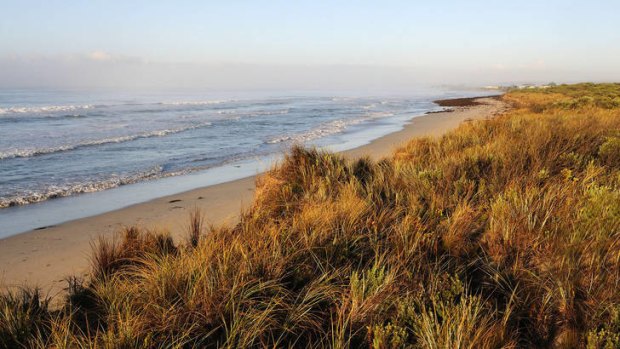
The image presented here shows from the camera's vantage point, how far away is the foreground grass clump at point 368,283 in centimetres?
273

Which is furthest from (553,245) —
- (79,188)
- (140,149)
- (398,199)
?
(140,149)

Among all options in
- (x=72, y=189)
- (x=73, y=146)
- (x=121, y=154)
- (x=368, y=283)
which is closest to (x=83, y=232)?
(x=72, y=189)

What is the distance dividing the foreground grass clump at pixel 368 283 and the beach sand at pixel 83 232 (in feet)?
3.06

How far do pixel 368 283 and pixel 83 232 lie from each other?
5096 millimetres

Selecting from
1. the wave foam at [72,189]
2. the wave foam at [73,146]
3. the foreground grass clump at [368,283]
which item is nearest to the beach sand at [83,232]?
the foreground grass clump at [368,283]

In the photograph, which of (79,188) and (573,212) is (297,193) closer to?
(573,212)

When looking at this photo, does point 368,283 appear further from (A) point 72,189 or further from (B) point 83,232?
(A) point 72,189

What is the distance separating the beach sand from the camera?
16.0 feet

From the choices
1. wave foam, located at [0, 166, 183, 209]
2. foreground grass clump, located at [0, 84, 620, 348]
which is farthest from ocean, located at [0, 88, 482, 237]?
foreground grass clump, located at [0, 84, 620, 348]

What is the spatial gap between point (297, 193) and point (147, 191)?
5.04 metres

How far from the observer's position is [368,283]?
3217 millimetres

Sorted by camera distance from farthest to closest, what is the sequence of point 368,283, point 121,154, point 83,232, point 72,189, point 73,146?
point 73,146 < point 121,154 < point 72,189 < point 83,232 < point 368,283

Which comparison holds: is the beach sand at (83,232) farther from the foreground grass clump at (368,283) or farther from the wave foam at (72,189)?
the wave foam at (72,189)

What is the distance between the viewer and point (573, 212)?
4.41m
